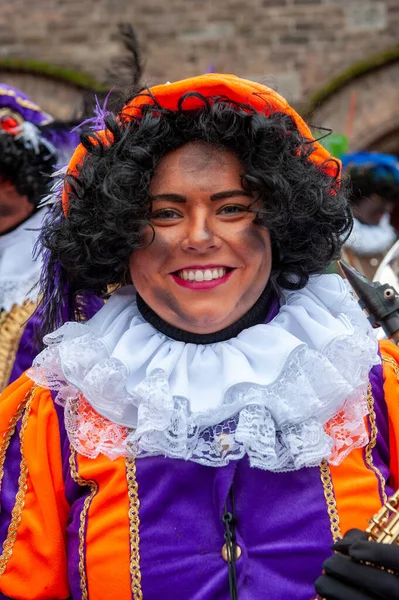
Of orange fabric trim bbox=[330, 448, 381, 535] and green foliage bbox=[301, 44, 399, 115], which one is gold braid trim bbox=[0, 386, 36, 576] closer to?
orange fabric trim bbox=[330, 448, 381, 535]

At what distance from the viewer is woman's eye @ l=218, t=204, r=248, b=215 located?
76.7 inches

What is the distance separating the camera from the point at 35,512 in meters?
2.02

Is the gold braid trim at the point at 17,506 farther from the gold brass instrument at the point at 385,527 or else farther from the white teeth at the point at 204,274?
the gold brass instrument at the point at 385,527

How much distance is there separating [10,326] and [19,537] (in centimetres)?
142

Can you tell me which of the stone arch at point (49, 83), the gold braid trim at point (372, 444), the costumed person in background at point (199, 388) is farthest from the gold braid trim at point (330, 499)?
the stone arch at point (49, 83)

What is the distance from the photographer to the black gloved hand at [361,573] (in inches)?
61.1

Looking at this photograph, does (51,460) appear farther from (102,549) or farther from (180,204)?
(180,204)

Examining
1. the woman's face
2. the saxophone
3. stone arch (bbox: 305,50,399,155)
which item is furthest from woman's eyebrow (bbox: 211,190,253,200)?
stone arch (bbox: 305,50,399,155)

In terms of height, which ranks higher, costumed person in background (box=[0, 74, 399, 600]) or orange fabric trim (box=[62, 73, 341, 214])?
orange fabric trim (box=[62, 73, 341, 214])

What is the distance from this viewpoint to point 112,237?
1.99 metres

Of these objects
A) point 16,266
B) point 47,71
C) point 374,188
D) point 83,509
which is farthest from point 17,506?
point 47,71

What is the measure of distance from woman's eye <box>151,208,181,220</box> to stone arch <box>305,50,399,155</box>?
5349mm

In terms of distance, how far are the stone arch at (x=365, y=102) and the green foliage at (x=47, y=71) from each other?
1.92 meters

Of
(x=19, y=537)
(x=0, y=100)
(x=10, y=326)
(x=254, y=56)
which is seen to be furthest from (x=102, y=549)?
(x=254, y=56)
